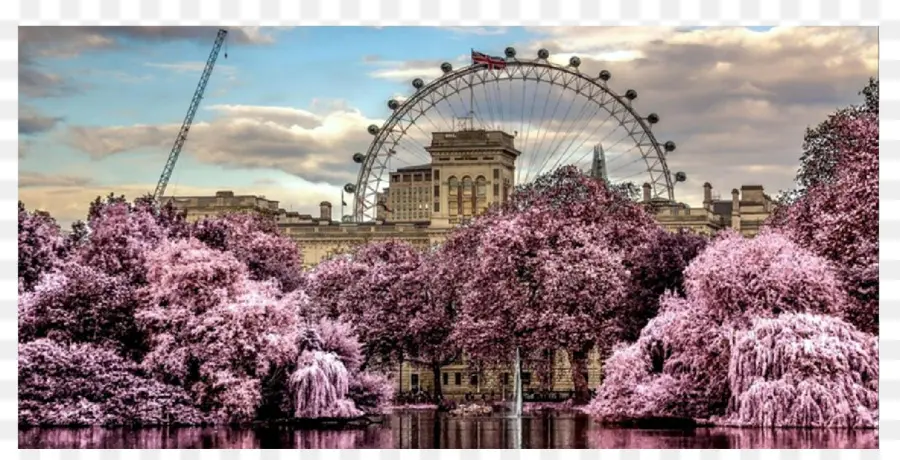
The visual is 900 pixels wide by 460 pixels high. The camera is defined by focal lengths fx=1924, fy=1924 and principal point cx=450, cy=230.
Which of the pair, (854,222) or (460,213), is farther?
(460,213)

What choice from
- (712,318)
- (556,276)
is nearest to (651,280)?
(556,276)

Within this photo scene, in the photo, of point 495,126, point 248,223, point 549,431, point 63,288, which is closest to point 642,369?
point 549,431

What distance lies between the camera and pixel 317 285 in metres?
77.1

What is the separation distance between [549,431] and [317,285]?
25.0m

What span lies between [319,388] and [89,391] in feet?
23.0

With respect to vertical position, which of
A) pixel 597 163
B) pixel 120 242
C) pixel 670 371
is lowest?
pixel 670 371

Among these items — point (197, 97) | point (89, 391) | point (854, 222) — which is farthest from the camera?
point (197, 97)

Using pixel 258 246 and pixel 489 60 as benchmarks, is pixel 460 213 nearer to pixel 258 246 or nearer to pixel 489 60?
pixel 489 60

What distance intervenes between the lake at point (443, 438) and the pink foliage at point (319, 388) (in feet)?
4.39

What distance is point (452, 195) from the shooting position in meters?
114

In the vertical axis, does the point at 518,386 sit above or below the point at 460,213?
below

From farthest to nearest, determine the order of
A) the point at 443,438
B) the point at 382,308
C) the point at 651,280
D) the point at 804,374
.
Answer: the point at 382,308 → the point at 651,280 → the point at 443,438 → the point at 804,374

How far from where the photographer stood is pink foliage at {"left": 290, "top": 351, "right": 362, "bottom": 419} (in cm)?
5566

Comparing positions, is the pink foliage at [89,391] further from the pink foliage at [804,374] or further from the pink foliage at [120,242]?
the pink foliage at [804,374]
